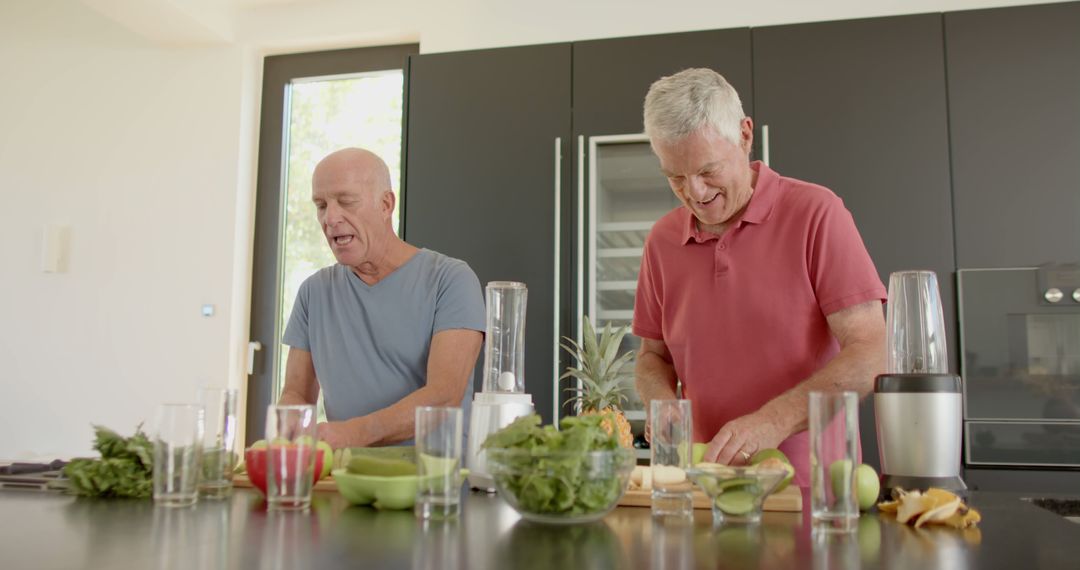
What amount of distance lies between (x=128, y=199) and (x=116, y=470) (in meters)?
3.42

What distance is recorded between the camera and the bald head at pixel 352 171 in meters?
2.15

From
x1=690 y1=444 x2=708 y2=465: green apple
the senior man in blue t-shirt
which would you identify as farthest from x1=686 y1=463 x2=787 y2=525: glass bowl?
the senior man in blue t-shirt

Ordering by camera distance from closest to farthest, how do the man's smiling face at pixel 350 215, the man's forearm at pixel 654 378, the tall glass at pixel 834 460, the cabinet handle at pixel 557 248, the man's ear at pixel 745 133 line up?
1. the tall glass at pixel 834 460
2. the man's ear at pixel 745 133
3. the man's forearm at pixel 654 378
4. the man's smiling face at pixel 350 215
5. the cabinet handle at pixel 557 248

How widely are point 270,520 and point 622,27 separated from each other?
3199 millimetres

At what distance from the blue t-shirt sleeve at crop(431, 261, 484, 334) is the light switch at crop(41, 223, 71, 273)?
317 cm

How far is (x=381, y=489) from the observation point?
4.09 ft

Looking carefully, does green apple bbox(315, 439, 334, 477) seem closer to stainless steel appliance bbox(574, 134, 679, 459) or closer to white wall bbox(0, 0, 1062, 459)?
stainless steel appliance bbox(574, 134, 679, 459)

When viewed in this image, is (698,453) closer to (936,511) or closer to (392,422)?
(936,511)

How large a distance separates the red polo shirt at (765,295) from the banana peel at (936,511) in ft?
2.11

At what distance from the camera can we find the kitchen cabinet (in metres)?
3.32

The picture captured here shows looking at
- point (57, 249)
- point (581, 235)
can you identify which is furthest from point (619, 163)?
point (57, 249)

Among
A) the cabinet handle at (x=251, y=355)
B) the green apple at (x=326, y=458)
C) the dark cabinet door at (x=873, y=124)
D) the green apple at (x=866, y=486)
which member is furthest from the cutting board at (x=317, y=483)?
the cabinet handle at (x=251, y=355)

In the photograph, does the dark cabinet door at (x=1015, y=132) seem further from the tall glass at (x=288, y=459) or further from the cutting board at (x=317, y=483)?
the tall glass at (x=288, y=459)

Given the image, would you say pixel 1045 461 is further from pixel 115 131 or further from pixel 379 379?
pixel 115 131
